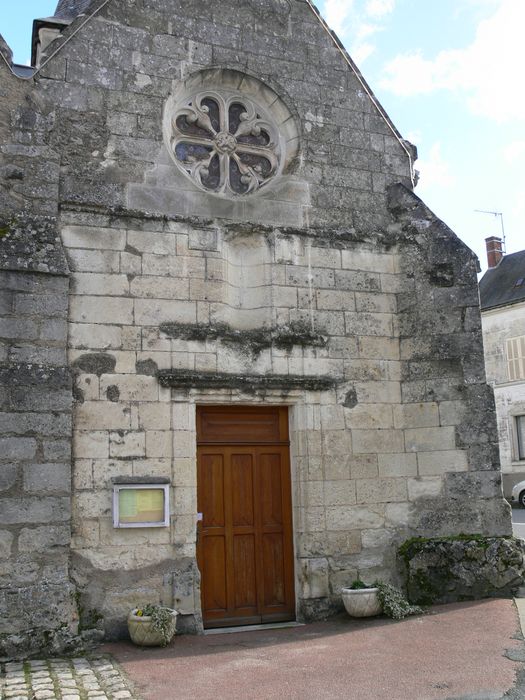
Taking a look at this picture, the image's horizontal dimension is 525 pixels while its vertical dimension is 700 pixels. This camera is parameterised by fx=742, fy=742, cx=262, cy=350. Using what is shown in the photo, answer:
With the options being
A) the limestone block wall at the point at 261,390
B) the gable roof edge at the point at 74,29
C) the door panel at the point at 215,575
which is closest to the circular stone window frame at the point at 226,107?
the limestone block wall at the point at 261,390

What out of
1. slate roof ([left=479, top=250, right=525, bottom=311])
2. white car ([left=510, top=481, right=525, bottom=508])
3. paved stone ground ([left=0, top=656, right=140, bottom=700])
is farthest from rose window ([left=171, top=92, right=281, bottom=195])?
slate roof ([left=479, top=250, right=525, bottom=311])

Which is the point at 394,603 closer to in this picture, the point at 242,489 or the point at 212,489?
the point at 242,489

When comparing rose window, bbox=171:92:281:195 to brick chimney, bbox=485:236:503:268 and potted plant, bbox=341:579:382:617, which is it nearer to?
potted plant, bbox=341:579:382:617

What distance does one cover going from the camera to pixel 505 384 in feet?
76.8

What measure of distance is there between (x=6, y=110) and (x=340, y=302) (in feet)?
11.4

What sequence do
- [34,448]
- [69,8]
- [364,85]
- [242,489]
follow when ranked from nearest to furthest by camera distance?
[34,448], [242,489], [364,85], [69,8]

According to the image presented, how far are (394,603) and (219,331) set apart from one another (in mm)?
2851

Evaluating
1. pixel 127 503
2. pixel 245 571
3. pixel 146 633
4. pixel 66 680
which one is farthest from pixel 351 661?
pixel 127 503

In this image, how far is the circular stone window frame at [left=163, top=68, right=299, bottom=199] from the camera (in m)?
7.15

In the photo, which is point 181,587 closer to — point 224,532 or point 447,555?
point 224,532

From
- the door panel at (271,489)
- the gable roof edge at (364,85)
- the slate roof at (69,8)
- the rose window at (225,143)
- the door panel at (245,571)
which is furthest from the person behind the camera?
the slate roof at (69,8)

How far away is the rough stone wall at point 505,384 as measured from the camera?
2294 centimetres

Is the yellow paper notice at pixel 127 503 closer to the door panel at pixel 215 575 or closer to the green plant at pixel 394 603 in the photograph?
the door panel at pixel 215 575

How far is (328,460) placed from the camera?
6.90 metres
